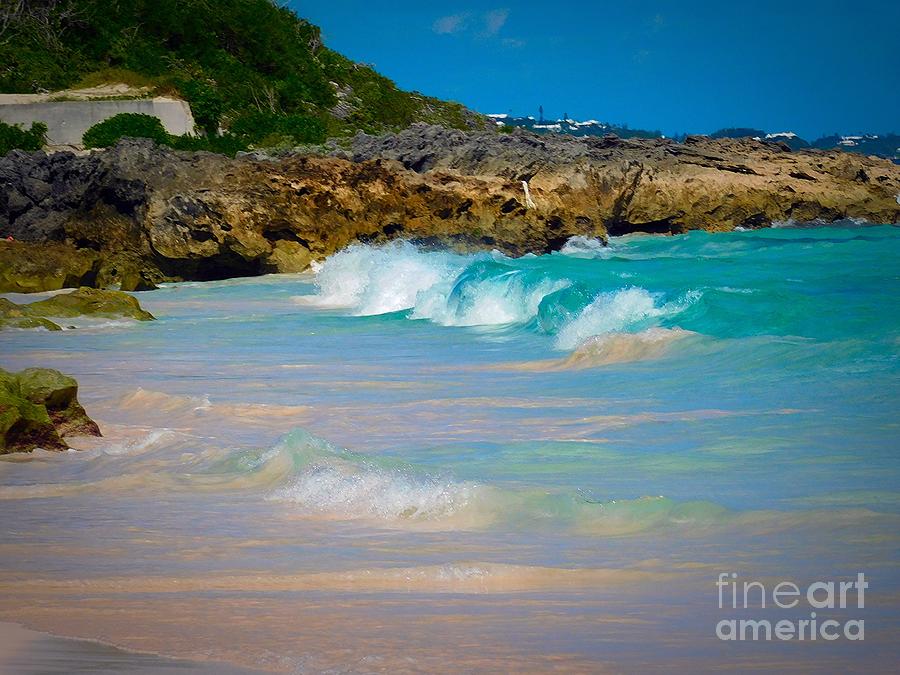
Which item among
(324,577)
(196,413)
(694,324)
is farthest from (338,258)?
(324,577)

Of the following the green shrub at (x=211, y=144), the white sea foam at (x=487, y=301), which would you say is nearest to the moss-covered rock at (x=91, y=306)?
the white sea foam at (x=487, y=301)

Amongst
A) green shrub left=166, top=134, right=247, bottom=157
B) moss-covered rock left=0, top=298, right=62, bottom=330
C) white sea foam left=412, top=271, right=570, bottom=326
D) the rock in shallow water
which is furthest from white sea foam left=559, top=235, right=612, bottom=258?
moss-covered rock left=0, top=298, right=62, bottom=330

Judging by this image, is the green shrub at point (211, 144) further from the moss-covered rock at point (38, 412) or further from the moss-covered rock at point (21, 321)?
the moss-covered rock at point (38, 412)

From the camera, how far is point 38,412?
725 centimetres

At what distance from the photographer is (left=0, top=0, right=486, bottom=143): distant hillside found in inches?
1594

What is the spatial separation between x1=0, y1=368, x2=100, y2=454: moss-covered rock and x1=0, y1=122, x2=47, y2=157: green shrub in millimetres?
25607

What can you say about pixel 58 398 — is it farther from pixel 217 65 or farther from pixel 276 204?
pixel 217 65

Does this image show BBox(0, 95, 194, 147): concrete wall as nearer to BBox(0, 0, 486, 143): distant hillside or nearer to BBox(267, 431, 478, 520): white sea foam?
BBox(0, 0, 486, 143): distant hillside

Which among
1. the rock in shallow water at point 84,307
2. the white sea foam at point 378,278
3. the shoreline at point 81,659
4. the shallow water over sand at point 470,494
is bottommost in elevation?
the shoreline at point 81,659

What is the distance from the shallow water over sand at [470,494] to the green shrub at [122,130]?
72.6ft

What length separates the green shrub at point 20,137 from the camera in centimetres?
3178

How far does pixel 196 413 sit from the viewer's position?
28.4ft

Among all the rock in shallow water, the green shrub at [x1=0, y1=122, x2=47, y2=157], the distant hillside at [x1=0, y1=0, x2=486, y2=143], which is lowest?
the rock in shallow water

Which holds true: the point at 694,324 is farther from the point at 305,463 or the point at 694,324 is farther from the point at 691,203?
the point at 691,203
